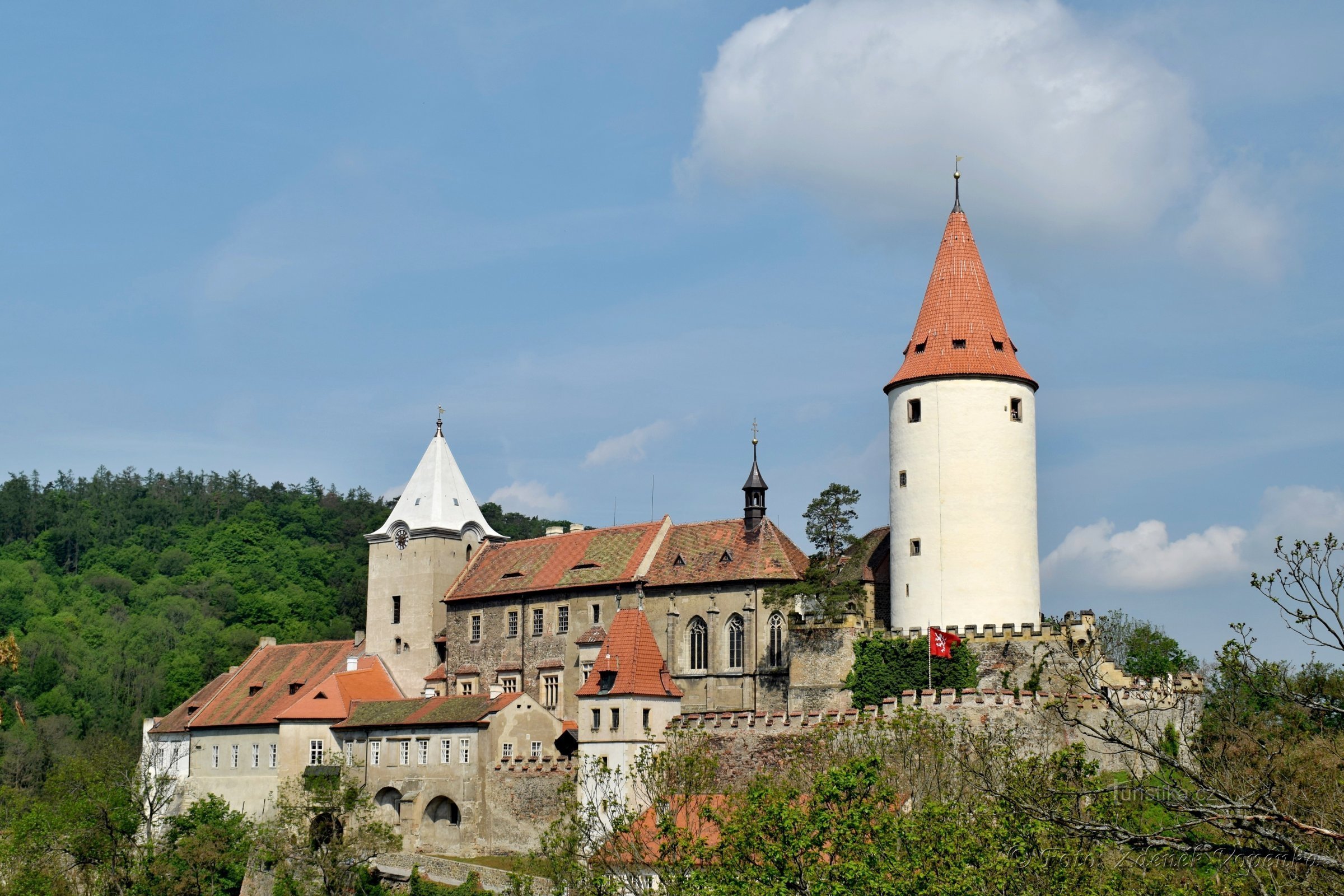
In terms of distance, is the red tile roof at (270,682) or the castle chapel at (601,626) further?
the red tile roof at (270,682)

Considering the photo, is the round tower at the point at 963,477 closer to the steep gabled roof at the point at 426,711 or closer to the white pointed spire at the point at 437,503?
the steep gabled roof at the point at 426,711

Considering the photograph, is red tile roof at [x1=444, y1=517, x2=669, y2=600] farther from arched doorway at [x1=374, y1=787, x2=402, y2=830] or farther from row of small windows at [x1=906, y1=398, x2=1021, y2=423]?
row of small windows at [x1=906, y1=398, x2=1021, y2=423]

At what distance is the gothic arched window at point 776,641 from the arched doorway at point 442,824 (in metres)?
12.9

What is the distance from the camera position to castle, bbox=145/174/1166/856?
174ft

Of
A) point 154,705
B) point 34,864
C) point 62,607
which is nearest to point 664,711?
point 34,864

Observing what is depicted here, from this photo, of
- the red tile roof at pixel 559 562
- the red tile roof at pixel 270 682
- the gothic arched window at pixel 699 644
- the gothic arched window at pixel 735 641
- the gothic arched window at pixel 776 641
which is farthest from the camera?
the red tile roof at pixel 270 682

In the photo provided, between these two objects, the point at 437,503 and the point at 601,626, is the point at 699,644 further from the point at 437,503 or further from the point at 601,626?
the point at 437,503

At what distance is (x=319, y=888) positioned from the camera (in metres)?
52.5

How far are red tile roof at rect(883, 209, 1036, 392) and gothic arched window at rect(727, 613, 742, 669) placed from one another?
34.7 feet

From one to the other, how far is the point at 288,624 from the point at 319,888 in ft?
187

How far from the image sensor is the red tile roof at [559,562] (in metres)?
62.5

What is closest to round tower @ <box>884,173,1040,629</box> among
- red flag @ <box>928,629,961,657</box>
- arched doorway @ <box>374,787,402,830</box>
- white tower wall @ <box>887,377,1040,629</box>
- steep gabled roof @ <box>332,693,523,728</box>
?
white tower wall @ <box>887,377,1040,629</box>

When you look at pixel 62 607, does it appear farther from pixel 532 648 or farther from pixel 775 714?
pixel 775 714

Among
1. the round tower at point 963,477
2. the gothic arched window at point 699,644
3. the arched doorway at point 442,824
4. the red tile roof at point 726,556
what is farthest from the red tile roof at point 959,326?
the arched doorway at point 442,824
